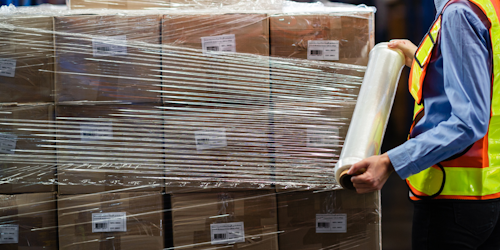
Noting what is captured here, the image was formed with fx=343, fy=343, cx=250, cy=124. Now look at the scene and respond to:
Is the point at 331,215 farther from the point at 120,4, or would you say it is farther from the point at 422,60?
the point at 120,4

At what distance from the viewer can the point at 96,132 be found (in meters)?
1.33

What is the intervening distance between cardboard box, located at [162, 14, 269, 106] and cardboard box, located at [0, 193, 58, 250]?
0.65 meters

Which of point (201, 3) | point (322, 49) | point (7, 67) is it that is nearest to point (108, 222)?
point (7, 67)

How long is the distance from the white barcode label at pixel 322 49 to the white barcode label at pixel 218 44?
0.30 m

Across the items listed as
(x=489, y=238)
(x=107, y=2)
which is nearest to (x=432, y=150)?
(x=489, y=238)

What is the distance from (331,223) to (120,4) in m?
1.24

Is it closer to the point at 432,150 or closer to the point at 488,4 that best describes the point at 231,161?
the point at 432,150

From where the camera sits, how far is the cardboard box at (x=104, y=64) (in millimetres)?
1334

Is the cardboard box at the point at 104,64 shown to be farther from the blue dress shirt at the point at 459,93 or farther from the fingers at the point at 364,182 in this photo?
the blue dress shirt at the point at 459,93

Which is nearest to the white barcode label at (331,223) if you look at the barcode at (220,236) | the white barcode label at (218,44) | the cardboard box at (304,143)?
the cardboard box at (304,143)

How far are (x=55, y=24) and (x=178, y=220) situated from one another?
0.91 m

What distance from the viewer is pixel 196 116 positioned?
133 centimetres

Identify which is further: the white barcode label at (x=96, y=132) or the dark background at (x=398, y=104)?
the dark background at (x=398, y=104)

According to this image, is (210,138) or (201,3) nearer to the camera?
(210,138)
